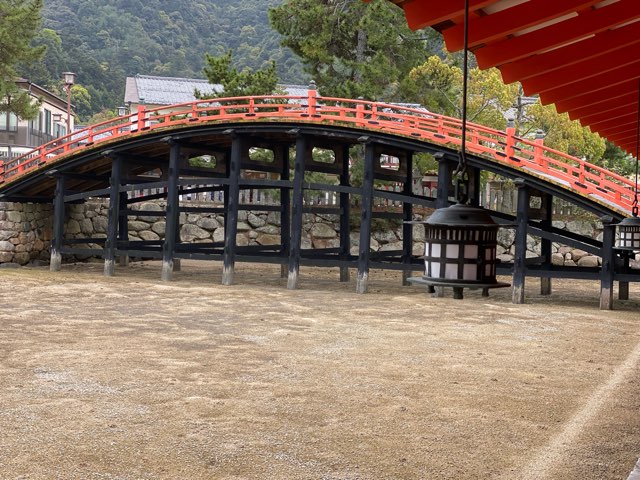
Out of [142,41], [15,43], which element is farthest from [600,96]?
[142,41]

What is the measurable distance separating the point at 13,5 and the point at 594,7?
24.0 m

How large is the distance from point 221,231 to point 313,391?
1786 centimetres

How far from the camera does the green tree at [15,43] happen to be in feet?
78.8

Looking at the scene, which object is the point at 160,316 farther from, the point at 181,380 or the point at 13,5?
the point at 13,5

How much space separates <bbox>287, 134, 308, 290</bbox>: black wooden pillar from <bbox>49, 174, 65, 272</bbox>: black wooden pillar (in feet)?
22.4

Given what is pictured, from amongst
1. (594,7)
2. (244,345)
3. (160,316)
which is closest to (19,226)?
(160,316)

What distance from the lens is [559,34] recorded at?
582 cm

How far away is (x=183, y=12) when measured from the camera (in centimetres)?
6469

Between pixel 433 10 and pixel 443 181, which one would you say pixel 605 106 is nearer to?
pixel 433 10

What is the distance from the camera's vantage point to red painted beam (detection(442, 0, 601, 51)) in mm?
5055

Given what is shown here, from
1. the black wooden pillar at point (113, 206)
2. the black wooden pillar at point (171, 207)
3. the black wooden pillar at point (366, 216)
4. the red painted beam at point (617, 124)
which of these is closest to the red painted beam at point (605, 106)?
the red painted beam at point (617, 124)

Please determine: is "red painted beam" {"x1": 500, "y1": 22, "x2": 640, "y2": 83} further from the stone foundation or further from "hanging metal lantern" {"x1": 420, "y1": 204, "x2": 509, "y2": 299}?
the stone foundation

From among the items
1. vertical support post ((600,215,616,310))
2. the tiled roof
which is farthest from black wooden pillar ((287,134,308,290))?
the tiled roof

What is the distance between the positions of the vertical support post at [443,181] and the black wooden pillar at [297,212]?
3.21 metres
